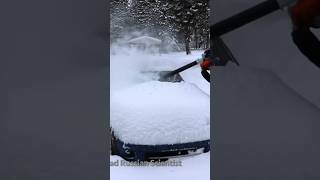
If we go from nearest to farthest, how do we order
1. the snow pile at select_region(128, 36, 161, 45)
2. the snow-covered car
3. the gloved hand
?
the gloved hand
the snow-covered car
the snow pile at select_region(128, 36, 161, 45)

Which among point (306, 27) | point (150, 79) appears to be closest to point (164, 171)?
point (150, 79)

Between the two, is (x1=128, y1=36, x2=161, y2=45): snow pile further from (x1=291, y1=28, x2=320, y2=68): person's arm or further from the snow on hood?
(x1=291, y1=28, x2=320, y2=68): person's arm

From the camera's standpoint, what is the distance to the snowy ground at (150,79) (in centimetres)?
251

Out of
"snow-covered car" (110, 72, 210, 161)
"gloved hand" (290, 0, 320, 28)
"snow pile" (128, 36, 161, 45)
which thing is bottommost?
"snow-covered car" (110, 72, 210, 161)

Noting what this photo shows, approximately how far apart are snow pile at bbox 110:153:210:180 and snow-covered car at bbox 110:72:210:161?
0.29ft

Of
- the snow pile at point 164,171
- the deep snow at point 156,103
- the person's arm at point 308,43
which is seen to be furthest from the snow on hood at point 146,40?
the person's arm at point 308,43

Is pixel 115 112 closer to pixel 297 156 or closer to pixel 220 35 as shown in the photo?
pixel 220 35

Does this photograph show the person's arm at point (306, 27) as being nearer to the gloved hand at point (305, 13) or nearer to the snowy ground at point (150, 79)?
the gloved hand at point (305, 13)

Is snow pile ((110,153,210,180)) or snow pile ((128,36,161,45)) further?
snow pile ((128,36,161,45))

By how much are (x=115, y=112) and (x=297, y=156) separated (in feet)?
4.37

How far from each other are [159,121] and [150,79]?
449 millimetres

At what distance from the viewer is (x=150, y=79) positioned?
9.99ft

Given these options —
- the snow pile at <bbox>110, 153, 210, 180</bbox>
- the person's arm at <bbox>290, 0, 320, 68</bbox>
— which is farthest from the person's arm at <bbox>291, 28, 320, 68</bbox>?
the snow pile at <bbox>110, 153, 210, 180</bbox>

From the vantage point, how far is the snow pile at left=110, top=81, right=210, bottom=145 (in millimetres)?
2660
